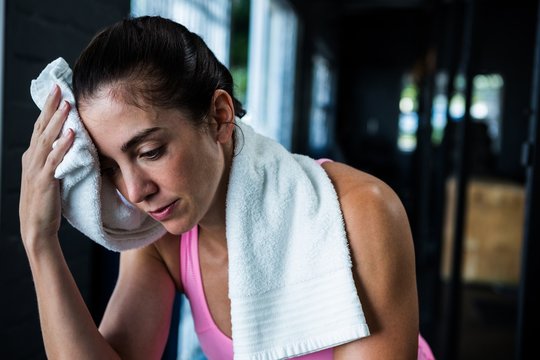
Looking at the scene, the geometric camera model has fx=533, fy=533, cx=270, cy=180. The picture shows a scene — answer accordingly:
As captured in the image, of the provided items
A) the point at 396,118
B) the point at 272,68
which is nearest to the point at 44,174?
the point at 272,68

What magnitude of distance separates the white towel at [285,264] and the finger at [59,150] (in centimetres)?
27

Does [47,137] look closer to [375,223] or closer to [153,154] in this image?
[153,154]

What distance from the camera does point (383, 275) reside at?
868 millimetres

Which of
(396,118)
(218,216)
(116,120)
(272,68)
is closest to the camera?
(116,120)

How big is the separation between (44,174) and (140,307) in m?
0.34

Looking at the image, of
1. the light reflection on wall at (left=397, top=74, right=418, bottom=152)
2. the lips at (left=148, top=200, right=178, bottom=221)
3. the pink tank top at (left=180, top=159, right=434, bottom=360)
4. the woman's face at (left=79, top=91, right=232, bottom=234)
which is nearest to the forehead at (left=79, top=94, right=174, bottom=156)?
the woman's face at (left=79, top=91, right=232, bottom=234)

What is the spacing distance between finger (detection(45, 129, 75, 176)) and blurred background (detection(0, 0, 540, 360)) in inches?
10.2

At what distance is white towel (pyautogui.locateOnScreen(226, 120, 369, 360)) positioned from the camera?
88 centimetres

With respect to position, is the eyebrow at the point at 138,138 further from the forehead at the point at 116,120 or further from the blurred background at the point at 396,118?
the blurred background at the point at 396,118

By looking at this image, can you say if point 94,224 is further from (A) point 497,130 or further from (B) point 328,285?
(A) point 497,130

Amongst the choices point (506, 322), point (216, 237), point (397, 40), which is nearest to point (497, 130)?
point (397, 40)

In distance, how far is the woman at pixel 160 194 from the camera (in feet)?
2.53

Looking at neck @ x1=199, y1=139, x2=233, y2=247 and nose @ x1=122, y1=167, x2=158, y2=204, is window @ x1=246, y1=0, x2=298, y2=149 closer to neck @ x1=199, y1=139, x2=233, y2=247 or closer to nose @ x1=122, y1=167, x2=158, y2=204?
neck @ x1=199, y1=139, x2=233, y2=247

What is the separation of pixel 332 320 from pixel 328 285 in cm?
6
